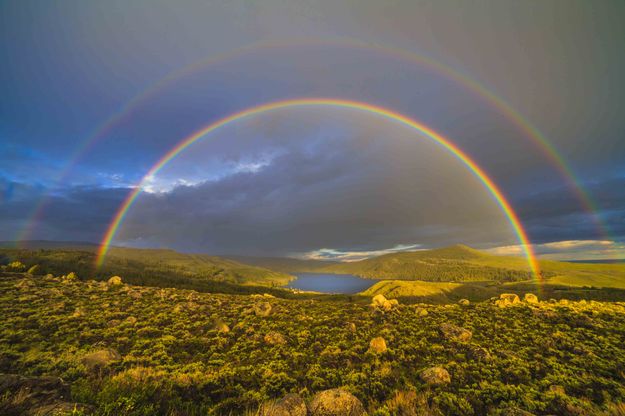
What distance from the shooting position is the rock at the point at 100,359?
1071 cm

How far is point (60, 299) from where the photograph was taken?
2280cm

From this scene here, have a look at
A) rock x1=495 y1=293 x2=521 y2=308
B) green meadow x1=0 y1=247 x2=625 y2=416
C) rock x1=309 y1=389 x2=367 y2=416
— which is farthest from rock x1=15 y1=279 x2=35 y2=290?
rock x1=495 y1=293 x2=521 y2=308

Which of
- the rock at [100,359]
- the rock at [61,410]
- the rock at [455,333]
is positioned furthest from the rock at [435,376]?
the rock at [100,359]

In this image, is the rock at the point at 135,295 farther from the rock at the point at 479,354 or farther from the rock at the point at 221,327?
the rock at the point at 479,354

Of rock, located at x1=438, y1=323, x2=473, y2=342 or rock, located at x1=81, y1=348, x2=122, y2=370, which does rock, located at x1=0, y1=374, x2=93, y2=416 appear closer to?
rock, located at x1=81, y1=348, x2=122, y2=370

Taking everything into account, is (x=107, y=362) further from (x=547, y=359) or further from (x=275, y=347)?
(x=547, y=359)

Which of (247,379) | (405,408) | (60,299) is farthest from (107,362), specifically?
(60,299)

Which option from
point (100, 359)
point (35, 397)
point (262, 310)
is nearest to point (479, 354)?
point (262, 310)

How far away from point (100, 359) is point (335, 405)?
10.9 m

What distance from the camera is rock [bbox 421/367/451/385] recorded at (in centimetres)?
1002

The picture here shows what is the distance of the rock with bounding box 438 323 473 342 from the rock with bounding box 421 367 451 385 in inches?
223

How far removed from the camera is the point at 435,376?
403 inches

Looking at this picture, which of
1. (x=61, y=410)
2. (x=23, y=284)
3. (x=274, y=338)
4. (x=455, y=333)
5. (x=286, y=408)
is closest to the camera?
(x=61, y=410)

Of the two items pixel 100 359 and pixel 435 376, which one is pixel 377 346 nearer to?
pixel 435 376
